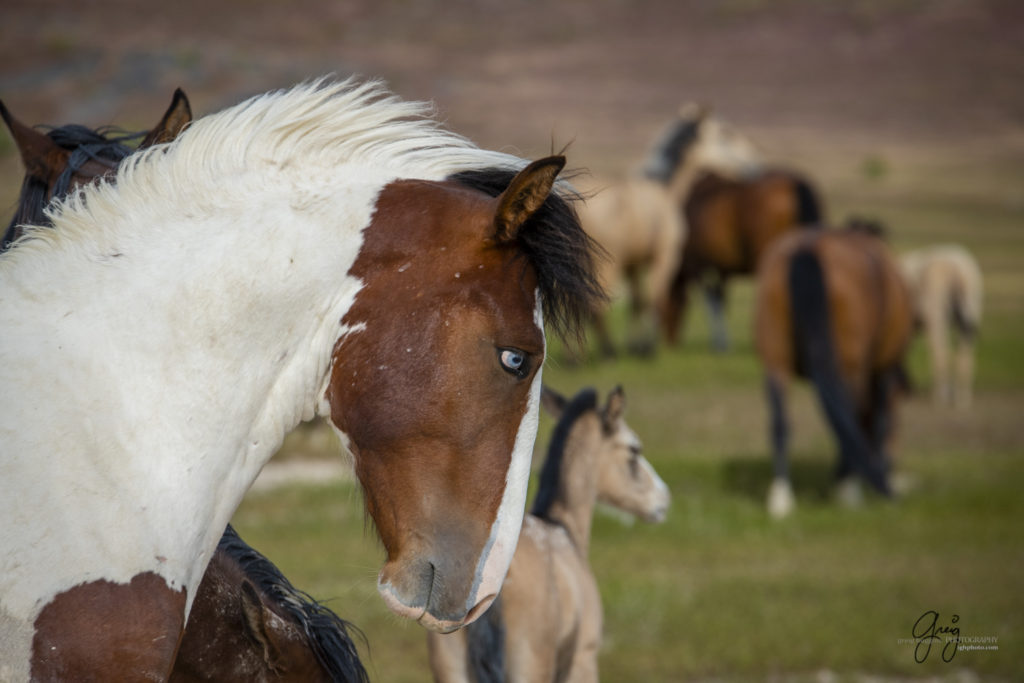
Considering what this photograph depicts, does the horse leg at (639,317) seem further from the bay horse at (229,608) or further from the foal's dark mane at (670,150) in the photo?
the bay horse at (229,608)

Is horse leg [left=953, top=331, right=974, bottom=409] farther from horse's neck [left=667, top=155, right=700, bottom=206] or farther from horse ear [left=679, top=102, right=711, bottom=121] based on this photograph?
horse ear [left=679, top=102, right=711, bottom=121]

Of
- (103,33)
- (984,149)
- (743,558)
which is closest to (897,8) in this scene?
(984,149)

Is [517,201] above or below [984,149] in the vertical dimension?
above

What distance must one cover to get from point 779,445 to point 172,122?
6514 mm

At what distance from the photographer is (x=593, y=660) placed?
3.68 metres

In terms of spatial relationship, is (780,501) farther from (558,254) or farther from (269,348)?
(269,348)

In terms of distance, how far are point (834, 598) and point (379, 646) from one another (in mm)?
2740

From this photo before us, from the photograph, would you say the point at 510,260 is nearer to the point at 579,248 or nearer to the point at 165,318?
the point at 579,248

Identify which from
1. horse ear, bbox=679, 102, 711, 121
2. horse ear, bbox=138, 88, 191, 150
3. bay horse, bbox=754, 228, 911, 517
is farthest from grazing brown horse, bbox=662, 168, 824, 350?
horse ear, bbox=138, 88, 191, 150

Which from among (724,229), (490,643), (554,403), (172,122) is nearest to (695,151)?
(724,229)

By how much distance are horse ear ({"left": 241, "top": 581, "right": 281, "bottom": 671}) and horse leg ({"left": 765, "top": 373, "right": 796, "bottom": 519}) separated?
6.16 m

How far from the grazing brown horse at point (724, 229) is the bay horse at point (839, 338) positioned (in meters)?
5.79

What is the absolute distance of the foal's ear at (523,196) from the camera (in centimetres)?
173

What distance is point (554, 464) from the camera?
406 centimetres
